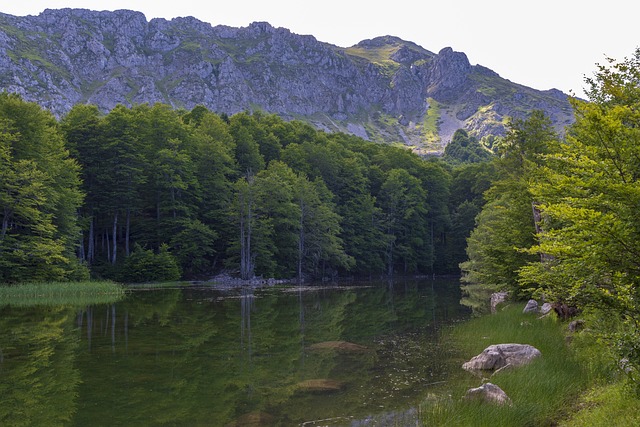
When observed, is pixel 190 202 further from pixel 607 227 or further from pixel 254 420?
pixel 607 227

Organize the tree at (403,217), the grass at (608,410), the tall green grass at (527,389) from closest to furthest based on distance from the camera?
1. the grass at (608,410)
2. the tall green grass at (527,389)
3. the tree at (403,217)

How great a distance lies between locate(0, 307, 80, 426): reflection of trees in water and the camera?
1108 cm

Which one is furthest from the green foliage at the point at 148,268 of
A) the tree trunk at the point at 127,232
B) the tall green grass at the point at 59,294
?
the tall green grass at the point at 59,294

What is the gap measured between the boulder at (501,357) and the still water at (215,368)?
3.13 feet

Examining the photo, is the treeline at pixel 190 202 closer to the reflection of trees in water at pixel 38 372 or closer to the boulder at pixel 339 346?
the reflection of trees in water at pixel 38 372

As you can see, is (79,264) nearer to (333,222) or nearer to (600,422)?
(333,222)

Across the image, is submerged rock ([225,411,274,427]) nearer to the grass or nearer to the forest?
the grass

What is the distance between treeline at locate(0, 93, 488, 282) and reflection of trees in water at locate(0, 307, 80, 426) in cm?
2181

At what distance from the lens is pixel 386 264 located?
93562 mm

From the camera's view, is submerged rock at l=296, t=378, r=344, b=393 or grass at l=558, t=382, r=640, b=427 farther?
submerged rock at l=296, t=378, r=344, b=393

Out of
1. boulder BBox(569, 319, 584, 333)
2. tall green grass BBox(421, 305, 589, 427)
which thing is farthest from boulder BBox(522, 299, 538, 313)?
boulder BBox(569, 319, 584, 333)

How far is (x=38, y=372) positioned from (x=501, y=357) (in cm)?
1391

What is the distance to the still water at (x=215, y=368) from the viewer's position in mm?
11344

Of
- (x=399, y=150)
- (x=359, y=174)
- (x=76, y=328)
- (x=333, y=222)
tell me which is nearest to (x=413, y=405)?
(x=76, y=328)
